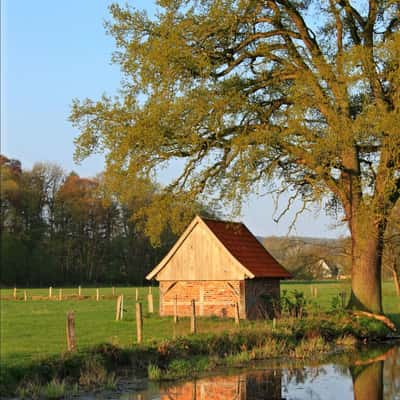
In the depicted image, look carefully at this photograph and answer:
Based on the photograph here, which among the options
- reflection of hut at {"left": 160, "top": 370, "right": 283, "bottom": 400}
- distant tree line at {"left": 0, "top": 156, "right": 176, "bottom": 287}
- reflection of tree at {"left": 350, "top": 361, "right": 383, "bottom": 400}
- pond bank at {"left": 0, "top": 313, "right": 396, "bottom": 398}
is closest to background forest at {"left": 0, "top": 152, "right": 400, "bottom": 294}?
distant tree line at {"left": 0, "top": 156, "right": 176, "bottom": 287}

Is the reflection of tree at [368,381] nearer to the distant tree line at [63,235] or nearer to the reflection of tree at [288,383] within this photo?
the reflection of tree at [288,383]

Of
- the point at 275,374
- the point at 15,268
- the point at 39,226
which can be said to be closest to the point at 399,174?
the point at 275,374

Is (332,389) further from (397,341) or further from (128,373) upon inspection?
(397,341)

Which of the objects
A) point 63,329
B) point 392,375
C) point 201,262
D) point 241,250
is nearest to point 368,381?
point 392,375

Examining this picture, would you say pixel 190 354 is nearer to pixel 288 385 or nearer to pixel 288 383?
pixel 288 383

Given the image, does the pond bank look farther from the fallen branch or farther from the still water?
the still water

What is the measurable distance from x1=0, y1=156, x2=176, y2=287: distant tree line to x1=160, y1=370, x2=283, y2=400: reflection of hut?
194 feet

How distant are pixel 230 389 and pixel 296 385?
1894 millimetres

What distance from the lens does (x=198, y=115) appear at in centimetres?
2359

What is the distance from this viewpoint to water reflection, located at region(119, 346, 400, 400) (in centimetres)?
1566

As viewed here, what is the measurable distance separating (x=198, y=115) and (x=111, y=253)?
6559cm

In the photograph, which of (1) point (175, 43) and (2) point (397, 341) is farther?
(2) point (397, 341)

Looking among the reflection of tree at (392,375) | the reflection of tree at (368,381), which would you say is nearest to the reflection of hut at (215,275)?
the reflection of tree at (392,375)

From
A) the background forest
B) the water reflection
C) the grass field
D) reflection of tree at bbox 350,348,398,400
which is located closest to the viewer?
the water reflection
